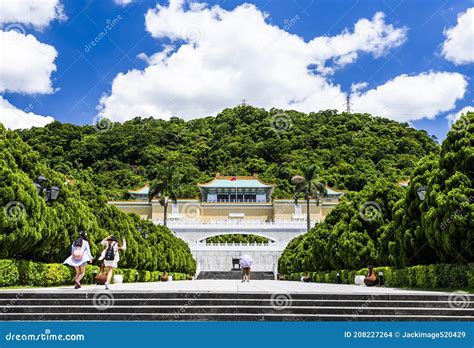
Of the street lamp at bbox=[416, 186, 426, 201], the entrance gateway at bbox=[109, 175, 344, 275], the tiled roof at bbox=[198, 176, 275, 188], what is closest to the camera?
the street lamp at bbox=[416, 186, 426, 201]

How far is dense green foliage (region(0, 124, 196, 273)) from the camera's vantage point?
538 inches

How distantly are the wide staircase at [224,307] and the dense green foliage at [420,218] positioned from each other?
4.15 metres

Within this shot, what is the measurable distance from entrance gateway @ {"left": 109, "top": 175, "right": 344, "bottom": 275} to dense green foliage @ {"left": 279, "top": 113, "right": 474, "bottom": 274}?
27.6 metres

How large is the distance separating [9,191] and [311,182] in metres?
35.7

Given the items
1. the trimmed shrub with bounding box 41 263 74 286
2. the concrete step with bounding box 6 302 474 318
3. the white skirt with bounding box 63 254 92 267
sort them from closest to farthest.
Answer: the concrete step with bounding box 6 302 474 318 → the white skirt with bounding box 63 254 92 267 → the trimmed shrub with bounding box 41 263 74 286

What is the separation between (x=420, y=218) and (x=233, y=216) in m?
48.4

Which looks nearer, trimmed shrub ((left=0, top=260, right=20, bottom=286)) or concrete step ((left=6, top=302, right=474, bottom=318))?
concrete step ((left=6, top=302, right=474, bottom=318))

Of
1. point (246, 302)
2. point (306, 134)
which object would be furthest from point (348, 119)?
point (246, 302)

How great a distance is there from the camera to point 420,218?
15688 millimetres

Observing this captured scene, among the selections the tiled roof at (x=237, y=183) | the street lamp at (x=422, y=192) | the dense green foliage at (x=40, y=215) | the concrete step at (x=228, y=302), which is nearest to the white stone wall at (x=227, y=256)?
the tiled roof at (x=237, y=183)

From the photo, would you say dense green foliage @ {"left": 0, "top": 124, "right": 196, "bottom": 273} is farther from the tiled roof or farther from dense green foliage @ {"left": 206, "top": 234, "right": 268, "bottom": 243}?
the tiled roof

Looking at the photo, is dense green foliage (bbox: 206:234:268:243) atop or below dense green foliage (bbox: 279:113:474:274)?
atop

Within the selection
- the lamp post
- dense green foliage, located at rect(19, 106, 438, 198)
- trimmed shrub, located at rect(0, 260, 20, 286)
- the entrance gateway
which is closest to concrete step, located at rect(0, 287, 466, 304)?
trimmed shrub, located at rect(0, 260, 20, 286)

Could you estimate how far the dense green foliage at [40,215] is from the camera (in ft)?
44.9
